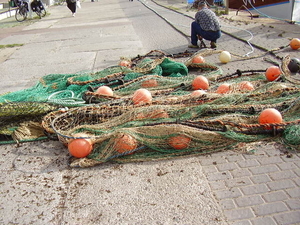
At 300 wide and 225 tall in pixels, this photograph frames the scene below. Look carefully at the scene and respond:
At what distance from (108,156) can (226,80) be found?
294cm

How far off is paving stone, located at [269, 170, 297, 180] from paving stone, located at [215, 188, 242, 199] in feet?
1.51

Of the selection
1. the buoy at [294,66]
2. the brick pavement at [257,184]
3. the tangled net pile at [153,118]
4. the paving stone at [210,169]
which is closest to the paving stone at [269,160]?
the brick pavement at [257,184]

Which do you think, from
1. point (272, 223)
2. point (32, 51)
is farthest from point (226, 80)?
point (32, 51)

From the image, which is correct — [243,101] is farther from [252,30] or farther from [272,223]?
[252,30]

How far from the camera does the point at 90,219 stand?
2691 mm

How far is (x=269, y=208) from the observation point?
2.65 m

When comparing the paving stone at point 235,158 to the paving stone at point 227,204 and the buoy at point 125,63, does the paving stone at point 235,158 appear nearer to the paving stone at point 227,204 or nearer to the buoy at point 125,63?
the paving stone at point 227,204

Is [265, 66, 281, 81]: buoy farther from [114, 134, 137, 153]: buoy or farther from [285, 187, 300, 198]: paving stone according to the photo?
[114, 134, 137, 153]: buoy

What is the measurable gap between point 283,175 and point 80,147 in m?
2.25

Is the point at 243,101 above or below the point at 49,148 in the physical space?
above

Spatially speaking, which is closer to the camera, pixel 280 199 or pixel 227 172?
pixel 280 199

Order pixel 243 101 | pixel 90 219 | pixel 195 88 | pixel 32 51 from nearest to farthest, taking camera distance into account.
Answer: pixel 90 219
pixel 243 101
pixel 195 88
pixel 32 51

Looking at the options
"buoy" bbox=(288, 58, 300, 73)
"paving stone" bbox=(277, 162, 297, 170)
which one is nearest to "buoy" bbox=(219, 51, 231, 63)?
"buoy" bbox=(288, 58, 300, 73)

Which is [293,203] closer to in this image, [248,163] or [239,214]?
[239,214]
